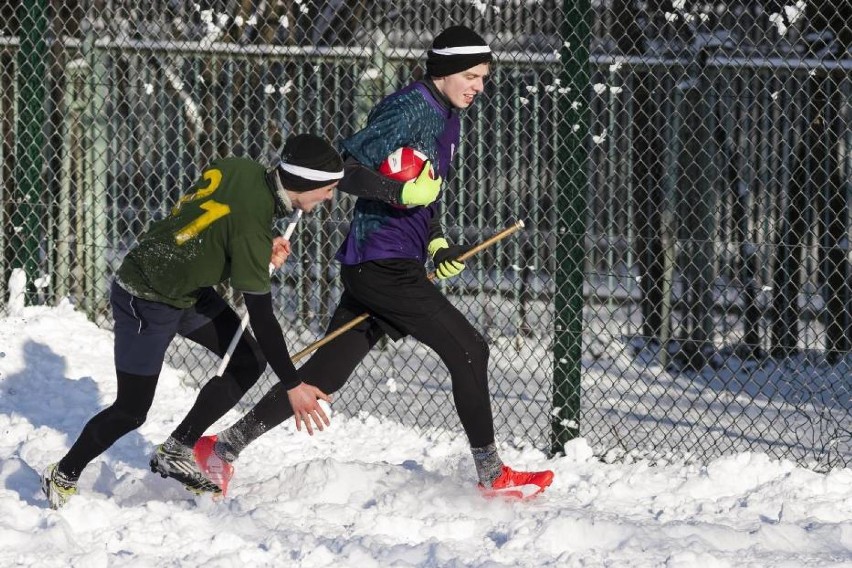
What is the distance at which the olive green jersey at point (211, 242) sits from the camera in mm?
4156

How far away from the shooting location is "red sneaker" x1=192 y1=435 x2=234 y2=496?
4.78 meters

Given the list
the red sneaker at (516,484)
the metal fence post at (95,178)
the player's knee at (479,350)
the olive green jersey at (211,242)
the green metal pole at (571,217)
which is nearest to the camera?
the olive green jersey at (211,242)

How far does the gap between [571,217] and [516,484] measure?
147cm

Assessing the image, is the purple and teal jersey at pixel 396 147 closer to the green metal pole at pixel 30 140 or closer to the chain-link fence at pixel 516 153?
the chain-link fence at pixel 516 153

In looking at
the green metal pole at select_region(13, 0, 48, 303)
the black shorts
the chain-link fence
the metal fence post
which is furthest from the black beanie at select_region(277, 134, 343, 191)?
the metal fence post

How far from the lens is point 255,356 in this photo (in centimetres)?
472

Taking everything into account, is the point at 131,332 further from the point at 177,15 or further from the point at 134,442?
the point at 177,15

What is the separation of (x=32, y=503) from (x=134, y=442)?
1.02 metres

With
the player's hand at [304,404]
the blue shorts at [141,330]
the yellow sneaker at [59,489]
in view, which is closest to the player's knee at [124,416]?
the blue shorts at [141,330]

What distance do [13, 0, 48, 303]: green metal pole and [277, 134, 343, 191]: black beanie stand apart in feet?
11.4

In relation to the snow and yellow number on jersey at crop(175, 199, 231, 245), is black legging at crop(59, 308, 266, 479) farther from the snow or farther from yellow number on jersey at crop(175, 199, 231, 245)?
yellow number on jersey at crop(175, 199, 231, 245)

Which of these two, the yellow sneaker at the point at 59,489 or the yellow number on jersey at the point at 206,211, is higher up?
the yellow number on jersey at the point at 206,211

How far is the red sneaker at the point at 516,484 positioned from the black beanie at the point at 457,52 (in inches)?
61.4

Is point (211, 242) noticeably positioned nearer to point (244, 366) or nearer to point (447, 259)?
point (244, 366)
